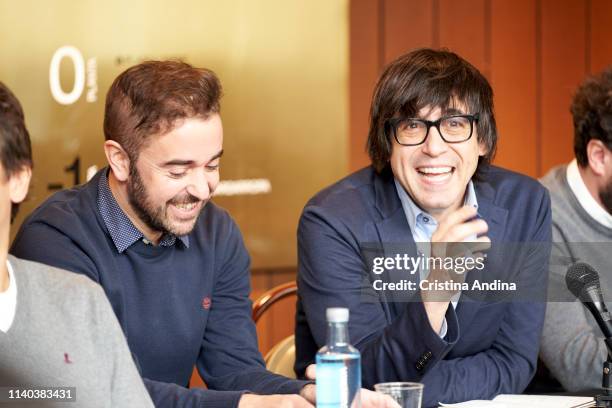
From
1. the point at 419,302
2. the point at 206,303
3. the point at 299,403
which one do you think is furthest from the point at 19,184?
the point at 419,302

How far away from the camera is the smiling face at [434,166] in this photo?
2387mm

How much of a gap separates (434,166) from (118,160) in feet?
2.46

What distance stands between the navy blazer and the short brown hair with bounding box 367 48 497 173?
5.3 inches

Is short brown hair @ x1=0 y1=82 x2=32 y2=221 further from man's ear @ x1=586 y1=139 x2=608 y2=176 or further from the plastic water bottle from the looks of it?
man's ear @ x1=586 y1=139 x2=608 y2=176

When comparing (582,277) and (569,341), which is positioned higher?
A: (582,277)

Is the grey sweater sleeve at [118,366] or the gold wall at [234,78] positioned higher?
the gold wall at [234,78]

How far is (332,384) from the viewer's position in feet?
5.49

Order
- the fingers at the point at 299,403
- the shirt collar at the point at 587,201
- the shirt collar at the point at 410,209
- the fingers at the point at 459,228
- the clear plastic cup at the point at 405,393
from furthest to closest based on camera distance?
the shirt collar at the point at 587,201 → the shirt collar at the point at 410,209 → the fingers at the point at 459,228 → the fingers at the point at 299,403 → the clear plastic cup at the point at 405,393

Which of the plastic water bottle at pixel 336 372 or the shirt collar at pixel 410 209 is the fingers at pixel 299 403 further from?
the shirt collar at pixel 410 209

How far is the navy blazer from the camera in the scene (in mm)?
2182

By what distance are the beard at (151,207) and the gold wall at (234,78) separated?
123 cm

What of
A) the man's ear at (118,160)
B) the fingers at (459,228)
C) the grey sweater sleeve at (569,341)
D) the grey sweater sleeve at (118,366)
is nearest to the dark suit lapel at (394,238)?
the fingers at (459,228)

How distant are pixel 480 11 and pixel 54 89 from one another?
1.78 meters

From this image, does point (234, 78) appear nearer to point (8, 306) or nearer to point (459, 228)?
point (459, 228)
